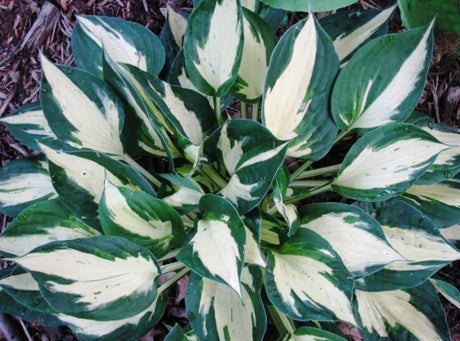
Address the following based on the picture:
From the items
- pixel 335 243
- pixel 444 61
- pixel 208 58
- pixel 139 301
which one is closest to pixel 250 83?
pixel 208 58

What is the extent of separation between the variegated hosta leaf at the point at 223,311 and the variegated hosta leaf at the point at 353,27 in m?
0.60

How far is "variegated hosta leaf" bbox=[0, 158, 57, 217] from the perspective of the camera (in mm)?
1196

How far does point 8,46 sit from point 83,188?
0.76 metres

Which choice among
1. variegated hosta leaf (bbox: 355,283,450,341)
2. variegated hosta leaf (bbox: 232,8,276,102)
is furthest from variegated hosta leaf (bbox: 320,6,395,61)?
variegated hosta leaf (bbox: 355,283,450,341)

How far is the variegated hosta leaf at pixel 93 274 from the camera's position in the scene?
2.87 ft

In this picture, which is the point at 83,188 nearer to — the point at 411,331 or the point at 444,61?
the point at 411,331

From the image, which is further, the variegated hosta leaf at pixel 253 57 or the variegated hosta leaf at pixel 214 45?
the variegated hosta leaf at pixel 253 57

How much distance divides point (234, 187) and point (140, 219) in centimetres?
20

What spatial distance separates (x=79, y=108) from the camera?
1069mm

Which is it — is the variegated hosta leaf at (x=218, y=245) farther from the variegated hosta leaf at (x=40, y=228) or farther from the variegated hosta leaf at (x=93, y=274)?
the variegated hosta leaf at (x=40, y=228)

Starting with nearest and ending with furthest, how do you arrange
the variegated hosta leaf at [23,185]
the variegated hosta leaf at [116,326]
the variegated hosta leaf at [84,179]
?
the variegated hosta leaf at [84,179], the variegated hosta leaf at [116,326], the variegated hosta leaf at [23,185]

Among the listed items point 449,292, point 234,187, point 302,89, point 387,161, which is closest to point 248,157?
point 234,187

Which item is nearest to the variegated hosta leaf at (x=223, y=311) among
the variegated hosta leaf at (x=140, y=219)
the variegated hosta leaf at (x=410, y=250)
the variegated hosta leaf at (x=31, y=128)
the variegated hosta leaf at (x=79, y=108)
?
the variegated hosta leaf at (x=140, y=219)

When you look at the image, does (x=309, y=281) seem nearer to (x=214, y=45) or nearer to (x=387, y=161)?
(x=387, y=161)
